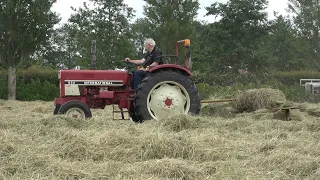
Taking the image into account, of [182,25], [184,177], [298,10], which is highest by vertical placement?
[298,10]

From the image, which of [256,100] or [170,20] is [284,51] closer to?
[170,20]

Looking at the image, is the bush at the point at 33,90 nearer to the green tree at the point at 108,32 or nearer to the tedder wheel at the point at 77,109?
the green tree at the point at 108,32

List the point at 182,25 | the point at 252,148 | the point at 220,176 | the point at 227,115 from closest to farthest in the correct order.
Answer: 1. the point at 220,176
2. the point at 252,148
3. the point at 227,115
4. the point at 182,25

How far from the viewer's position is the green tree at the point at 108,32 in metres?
22.0

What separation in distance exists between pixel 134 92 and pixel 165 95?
0.62 meters

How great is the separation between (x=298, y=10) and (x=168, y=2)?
36.9ft

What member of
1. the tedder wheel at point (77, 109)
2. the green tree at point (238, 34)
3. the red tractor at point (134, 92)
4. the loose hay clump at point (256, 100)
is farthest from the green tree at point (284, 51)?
the tedder wheel at point (77, 109)

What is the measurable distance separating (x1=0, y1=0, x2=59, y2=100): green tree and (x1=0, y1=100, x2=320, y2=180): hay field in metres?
12.2

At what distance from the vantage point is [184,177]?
3428 mm

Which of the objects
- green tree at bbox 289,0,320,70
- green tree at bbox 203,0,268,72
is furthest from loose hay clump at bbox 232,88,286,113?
green tree at bbox 289,0,320,70

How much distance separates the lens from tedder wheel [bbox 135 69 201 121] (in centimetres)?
718

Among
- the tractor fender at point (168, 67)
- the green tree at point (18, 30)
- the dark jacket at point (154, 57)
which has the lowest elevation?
the tractor fender at point (168, 67)

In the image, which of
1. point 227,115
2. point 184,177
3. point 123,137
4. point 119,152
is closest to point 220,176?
point 184,177

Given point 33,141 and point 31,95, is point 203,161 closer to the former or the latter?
point 33,141
